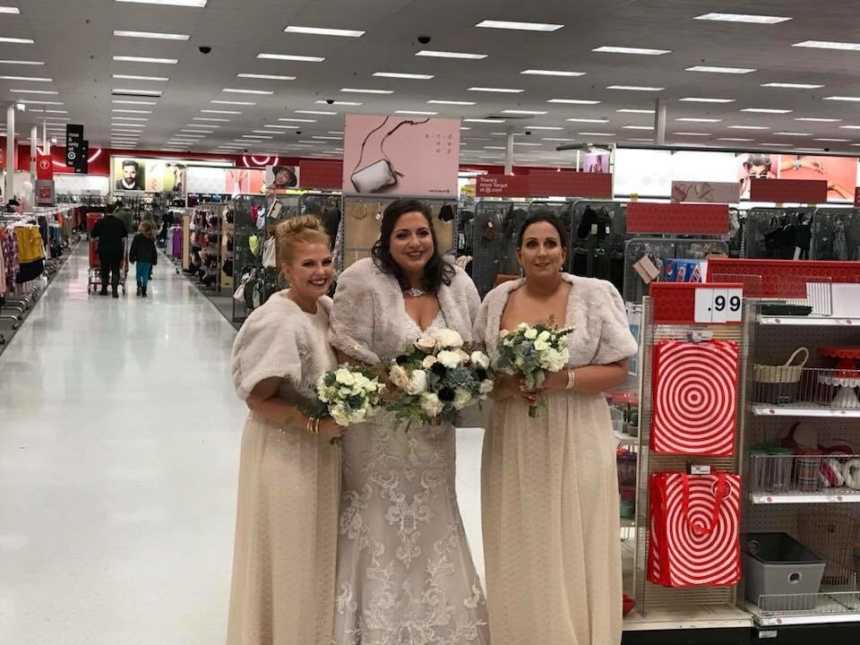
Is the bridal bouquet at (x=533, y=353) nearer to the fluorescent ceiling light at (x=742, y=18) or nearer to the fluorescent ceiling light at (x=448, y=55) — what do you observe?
the fluorescent ceiling light at (x=742, y=18)

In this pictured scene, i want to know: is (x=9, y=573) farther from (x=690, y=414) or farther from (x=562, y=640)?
(x=690, y=414)

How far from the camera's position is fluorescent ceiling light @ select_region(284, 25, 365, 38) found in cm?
1481

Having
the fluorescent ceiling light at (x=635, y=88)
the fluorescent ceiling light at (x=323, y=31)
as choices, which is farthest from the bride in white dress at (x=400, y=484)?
the fluorescent ceiling light at (x=635, y=88)

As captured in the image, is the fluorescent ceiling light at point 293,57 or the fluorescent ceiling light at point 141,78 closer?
the fluorescent ceiling light at point 293,57

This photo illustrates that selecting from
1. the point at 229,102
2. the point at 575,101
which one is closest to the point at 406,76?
the point at 575,101

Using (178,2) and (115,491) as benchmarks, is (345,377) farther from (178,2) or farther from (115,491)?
(178,2)

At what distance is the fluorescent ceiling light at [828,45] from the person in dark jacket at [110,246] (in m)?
10.7

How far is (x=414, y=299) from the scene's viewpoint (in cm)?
357

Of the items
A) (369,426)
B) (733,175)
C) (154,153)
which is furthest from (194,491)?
(154,153)

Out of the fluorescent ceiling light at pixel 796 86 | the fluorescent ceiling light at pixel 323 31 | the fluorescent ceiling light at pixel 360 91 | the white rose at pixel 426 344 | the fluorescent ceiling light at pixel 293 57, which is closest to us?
the white rose at pixel 426 344

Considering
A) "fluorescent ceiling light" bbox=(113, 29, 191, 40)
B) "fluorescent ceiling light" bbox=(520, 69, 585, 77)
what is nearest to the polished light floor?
"fluorescent ceiling light" bbox=(113, 29, 191, 40)

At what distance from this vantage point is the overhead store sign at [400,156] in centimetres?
739

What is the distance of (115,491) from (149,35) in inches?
425

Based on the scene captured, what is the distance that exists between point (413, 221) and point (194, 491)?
3433 mm
